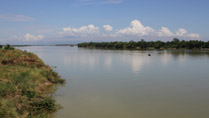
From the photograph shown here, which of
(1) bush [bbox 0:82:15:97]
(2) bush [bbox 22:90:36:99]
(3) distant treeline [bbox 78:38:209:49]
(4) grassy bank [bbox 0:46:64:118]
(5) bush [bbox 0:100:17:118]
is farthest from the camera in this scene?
(3) distant treeline [bbox 78:38:209:49]

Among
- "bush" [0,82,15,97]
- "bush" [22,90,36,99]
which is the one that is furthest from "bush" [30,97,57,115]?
"bush" [0,82,15,97]

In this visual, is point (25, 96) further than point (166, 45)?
No

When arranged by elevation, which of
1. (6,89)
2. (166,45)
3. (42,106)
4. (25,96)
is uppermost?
(166,45)

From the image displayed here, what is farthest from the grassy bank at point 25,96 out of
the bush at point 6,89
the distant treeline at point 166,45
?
the distant treeline at point 166,45

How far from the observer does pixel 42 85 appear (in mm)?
18438

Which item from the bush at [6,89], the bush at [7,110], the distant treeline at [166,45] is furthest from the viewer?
the distant treeline at [166,45]

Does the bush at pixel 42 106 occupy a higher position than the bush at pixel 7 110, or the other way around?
the bush at pixel 7 110

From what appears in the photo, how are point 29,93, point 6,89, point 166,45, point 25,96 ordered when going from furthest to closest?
point 166,45 → point 29,93 → point 25,96 → point 6,89

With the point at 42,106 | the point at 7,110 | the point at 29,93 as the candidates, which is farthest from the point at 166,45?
the point at 7,110

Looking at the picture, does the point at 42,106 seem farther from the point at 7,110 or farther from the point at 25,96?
the point at 7,110

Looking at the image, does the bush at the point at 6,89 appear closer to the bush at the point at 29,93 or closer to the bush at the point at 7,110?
the bush at the point at 29,93

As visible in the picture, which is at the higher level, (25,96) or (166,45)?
(166,45)

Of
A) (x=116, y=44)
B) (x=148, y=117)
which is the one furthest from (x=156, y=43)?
(x=148, y=117)

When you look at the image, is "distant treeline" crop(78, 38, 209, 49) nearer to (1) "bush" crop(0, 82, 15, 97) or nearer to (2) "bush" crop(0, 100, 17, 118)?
(1) "bush" crop(0, 82, 15, 97)
